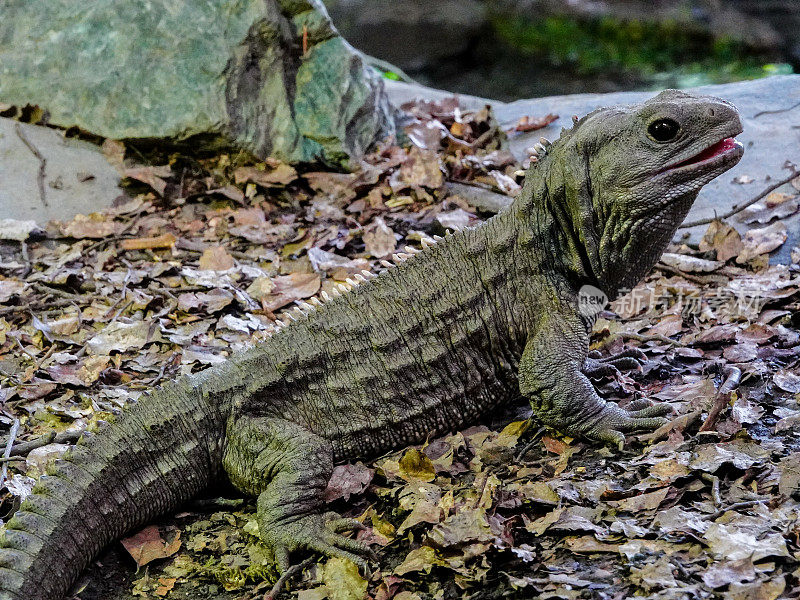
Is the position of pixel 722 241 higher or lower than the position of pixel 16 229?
higher

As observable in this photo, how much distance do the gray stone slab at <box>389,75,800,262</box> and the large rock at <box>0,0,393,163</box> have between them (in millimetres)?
1750

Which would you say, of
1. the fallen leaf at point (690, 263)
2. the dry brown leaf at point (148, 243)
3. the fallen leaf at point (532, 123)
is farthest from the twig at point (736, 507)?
the fallen leaf at point (532, 123)

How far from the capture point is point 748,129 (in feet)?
25.9

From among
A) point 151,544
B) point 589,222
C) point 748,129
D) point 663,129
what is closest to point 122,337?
point 151,544

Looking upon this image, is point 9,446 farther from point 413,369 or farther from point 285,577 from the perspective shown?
point 413,369

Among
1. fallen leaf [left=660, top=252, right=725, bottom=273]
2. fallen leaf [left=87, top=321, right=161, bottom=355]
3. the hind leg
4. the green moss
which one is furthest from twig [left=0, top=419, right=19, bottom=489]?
the green moss

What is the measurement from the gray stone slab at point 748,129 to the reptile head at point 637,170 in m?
2.60

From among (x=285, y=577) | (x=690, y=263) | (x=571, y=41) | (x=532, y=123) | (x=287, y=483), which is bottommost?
(x=285, y=577)

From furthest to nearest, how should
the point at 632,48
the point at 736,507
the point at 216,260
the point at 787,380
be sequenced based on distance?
the point at 632,48, the point at 216,260, the point at 787,380, the point at 736,507

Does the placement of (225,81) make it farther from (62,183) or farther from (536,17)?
(536,17)

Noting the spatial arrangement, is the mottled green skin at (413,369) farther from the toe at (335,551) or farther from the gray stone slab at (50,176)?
the gray stone slab at (50,176)

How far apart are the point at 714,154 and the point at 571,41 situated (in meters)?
18.7

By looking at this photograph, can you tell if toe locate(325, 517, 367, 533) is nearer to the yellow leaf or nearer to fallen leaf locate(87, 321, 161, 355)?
the yellow leaf

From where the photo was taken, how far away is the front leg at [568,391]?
4512mm
